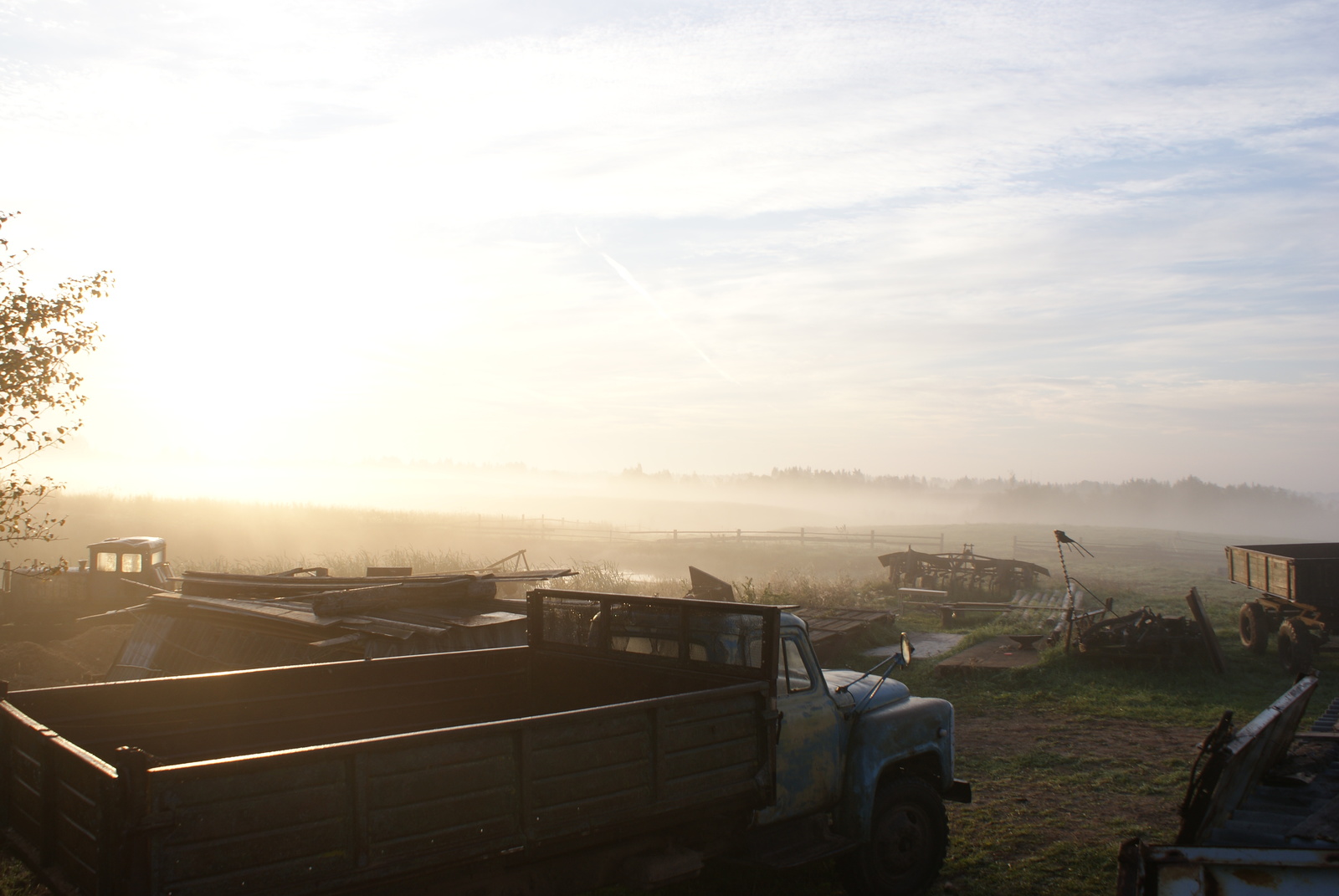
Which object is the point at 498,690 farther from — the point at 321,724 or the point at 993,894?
the point at 993,894

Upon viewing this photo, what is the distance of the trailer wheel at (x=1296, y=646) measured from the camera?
46.9 ft

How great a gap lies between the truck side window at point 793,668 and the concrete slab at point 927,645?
10651 millimetres

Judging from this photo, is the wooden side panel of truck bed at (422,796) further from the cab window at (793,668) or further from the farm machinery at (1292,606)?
the farm machinery at (1292,606)

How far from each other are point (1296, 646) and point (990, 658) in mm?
5017

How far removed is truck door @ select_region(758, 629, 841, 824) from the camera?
5.53 m

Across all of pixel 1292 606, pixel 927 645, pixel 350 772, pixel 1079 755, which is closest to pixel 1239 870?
pixel 350 772

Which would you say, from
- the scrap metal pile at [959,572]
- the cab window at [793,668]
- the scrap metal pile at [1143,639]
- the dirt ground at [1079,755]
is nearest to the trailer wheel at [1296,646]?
the scrap metal pile at [1143,639]

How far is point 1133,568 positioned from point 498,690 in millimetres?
39656

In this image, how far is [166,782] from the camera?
3146mm

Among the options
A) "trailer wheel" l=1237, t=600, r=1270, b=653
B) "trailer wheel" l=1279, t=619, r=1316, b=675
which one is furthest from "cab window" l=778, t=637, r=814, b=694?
"trailer wheel" l=1237, t=600, r=1270, b=653

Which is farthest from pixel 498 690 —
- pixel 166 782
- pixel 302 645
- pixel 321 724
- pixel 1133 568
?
pixel 1133 568

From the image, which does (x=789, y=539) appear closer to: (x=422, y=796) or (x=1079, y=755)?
(x=1079, y=755)

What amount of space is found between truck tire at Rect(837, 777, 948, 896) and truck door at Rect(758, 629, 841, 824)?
499 mm

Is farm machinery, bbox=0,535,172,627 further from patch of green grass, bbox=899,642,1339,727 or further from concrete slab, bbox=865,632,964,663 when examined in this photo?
patch of green grass, bbox=899,642,1339,727
